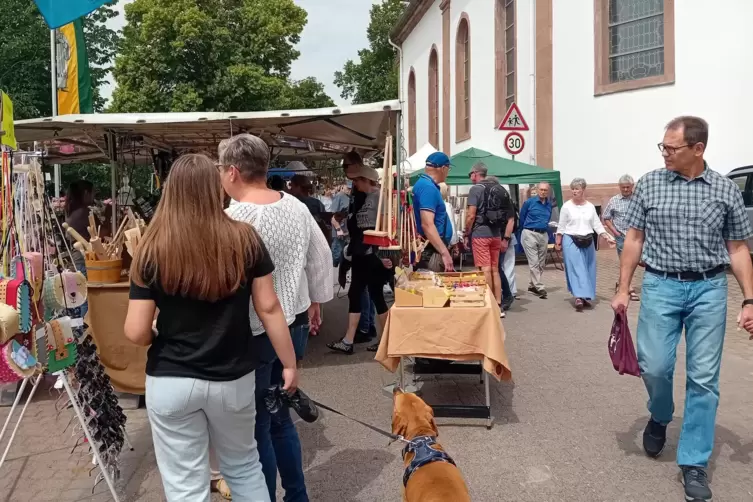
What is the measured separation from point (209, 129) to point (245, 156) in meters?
4.27

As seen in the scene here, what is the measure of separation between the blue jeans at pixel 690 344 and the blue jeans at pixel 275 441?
2015mm

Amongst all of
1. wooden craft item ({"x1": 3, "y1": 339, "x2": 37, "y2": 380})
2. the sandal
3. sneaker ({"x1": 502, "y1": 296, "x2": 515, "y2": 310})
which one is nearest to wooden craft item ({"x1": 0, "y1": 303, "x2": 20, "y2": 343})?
wooden craft item ({"x1": 3, "y1": 339, "x2": 37, "y2": 380})

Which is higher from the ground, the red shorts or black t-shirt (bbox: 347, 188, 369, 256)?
black t-shirt (bbox: 347, 188, 369, 256)

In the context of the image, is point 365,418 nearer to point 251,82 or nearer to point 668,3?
point 668,3

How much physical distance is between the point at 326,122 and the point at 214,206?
445 centimetres

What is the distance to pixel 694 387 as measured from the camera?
358 centimetres

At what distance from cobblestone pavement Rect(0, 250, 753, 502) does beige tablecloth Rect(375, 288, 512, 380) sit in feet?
1.80

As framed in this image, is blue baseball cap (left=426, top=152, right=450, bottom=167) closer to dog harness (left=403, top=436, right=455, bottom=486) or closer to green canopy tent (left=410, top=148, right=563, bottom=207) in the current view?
dog harness (left=403, top=436, right=455, bottom=486)

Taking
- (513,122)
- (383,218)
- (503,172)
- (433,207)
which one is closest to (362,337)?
(383,218)

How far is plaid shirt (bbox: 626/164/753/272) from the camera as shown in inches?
141

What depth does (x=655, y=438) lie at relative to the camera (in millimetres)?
3965

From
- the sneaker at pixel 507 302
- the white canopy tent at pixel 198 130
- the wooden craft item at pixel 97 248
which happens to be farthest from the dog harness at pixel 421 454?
the sneaker at pixel 507 302

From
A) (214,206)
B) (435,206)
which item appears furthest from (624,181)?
(214,206)

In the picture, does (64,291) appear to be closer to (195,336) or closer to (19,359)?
(19,359)
